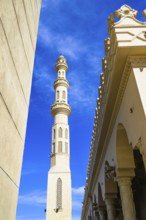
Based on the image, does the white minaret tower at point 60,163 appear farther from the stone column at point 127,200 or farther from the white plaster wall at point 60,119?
the stone column at point 127,200

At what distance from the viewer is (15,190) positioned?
159 inches

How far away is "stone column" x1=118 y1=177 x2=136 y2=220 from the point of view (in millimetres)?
7629

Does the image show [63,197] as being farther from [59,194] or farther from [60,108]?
[60,108]

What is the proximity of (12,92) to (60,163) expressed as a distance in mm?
25690

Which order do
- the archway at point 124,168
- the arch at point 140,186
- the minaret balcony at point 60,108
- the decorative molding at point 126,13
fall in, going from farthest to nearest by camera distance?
the minaret balcony at point 60,108 < the arch at point 140,186 < the archway at point 124,168 < the decorative molding at point 126,13

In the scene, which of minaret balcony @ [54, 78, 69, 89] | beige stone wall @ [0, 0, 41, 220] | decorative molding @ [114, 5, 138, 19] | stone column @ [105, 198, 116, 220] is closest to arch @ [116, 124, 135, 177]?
stone column @ [105, 198, 116, 220]

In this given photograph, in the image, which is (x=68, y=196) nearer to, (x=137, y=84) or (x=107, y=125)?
(x=107, y=125)

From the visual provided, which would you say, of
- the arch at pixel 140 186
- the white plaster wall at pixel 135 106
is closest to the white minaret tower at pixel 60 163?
the arch at pixel 140 186

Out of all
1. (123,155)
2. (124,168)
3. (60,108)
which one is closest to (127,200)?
(124,168)

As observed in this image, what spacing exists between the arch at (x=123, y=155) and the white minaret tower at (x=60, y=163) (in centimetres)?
2076

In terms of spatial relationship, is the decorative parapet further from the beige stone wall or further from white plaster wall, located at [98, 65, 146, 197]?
the beige stone wall

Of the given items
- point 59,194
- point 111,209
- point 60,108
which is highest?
point 60,108

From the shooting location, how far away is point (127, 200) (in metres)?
7.88

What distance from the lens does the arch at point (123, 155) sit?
26.7ft
